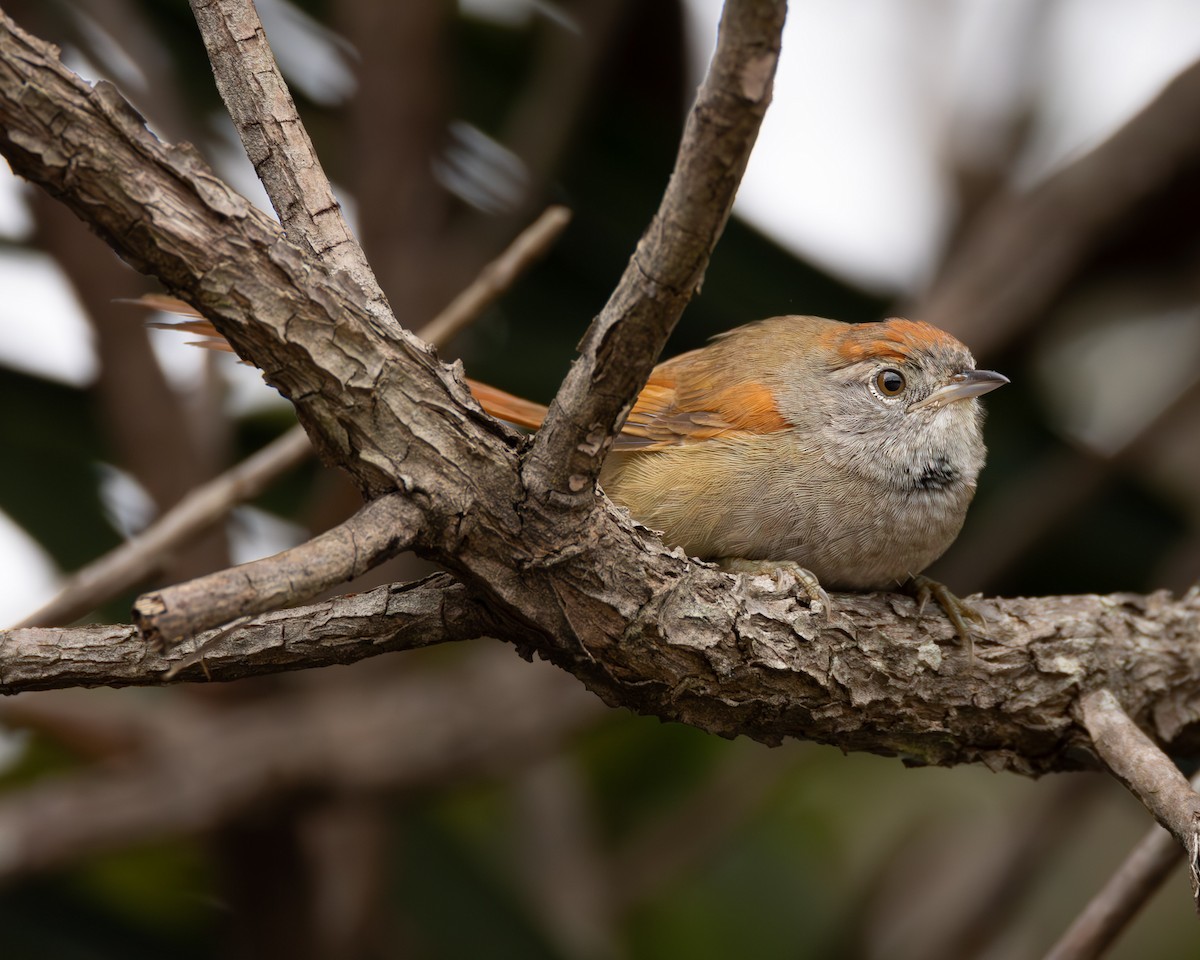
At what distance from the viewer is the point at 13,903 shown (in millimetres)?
5238

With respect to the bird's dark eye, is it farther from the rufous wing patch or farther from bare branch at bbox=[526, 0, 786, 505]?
bare branch at bbox=[526, 0, 786, 505]

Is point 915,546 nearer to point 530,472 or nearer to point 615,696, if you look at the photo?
point 615,696

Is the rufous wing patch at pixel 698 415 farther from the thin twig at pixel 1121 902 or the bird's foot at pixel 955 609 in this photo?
the thin twig at pixel 1121 902

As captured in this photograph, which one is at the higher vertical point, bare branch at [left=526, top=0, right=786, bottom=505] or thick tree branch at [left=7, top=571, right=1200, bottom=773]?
bare branch at [left=526, top=0, right=786, bottom=505]

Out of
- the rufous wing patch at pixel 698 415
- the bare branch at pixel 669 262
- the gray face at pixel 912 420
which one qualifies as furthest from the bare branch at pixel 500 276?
the bare branch at pixel 669 262

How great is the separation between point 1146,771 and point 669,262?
1.59 meters

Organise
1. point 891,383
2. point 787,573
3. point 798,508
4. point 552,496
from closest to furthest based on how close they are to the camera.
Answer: point 552,496 < point 787,573 < point 798,508 < point 891,383

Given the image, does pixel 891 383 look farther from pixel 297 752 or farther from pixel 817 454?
→ pixel 297 752

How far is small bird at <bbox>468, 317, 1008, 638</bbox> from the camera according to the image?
3389mm

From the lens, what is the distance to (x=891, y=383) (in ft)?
12.4

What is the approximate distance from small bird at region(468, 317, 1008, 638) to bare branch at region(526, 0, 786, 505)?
1.10m

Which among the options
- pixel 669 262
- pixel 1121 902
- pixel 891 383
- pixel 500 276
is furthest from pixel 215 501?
pixel 1121 902

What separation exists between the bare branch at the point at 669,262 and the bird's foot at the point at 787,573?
0.86 metres

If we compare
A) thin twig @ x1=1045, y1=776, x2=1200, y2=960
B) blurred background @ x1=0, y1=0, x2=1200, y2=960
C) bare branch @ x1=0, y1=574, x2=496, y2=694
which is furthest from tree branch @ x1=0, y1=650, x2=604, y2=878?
bare branch @ x1=0, y1=574, x2=496, y2=694
